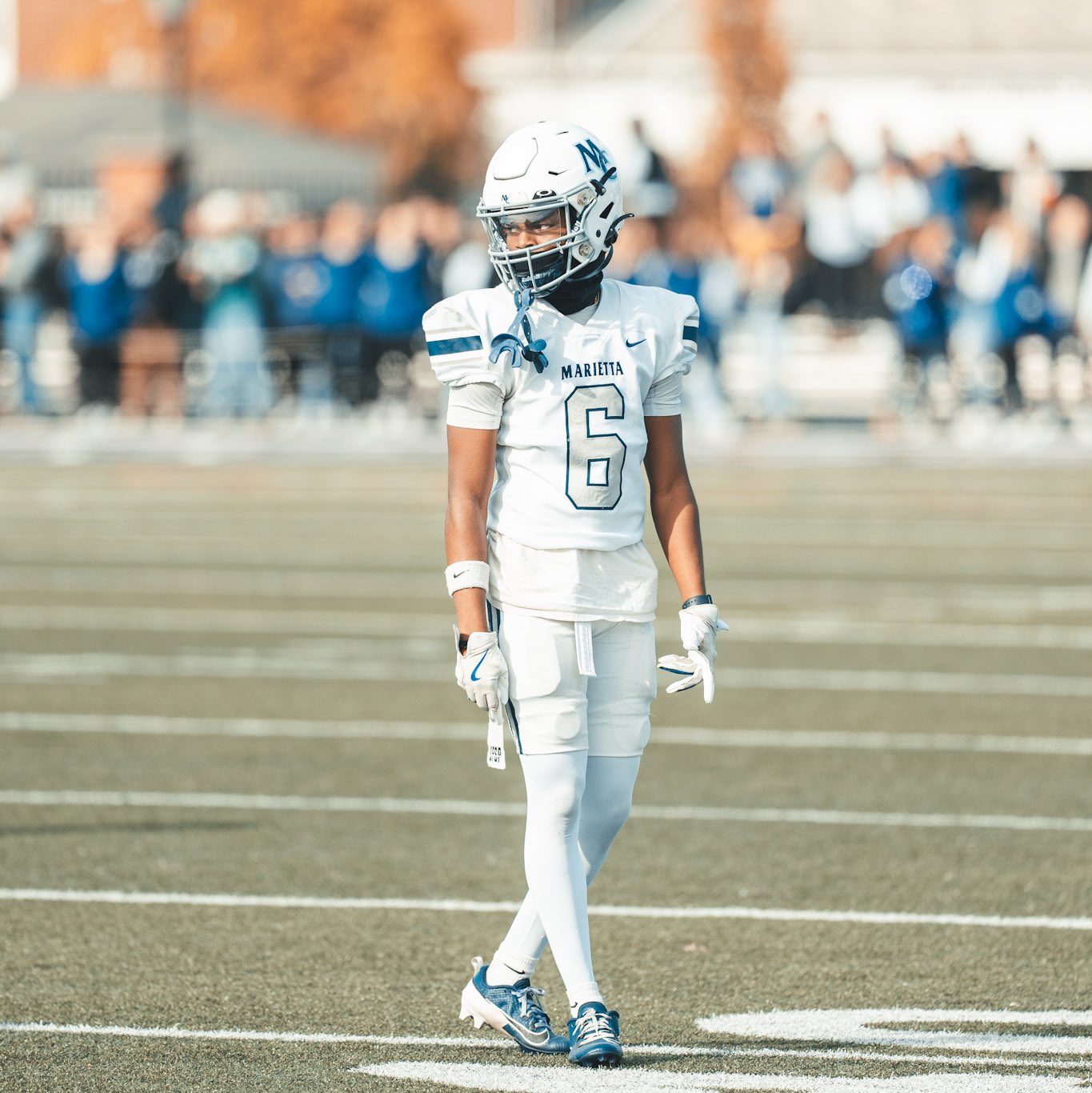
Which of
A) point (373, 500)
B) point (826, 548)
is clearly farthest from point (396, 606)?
point (373, 500)

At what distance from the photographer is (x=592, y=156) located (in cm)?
452

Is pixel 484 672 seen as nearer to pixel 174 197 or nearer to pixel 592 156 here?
pixel 592 156

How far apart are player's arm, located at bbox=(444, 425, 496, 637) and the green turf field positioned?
0.86m

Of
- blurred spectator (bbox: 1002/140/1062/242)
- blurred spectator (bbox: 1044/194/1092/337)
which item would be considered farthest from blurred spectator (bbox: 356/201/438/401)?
blurred spectator (bbox: 1044/194/1092/337)

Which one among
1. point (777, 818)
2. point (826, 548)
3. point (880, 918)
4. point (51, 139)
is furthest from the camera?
point (51, 139)

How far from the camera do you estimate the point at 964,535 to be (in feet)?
48.0

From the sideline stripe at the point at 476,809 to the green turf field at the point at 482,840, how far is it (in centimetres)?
2

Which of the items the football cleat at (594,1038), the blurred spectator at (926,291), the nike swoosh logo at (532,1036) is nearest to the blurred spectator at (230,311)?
the blurred spectator at (926,291)

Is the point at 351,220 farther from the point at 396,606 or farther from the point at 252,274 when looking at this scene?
the point at 396,606

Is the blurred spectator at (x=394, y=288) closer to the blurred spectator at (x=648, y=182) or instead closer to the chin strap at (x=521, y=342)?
the blurred spectator at (x=648, y=182)

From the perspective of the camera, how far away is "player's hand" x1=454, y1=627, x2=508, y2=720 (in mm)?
4375

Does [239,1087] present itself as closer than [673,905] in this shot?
Yes

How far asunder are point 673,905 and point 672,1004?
3.11 feet

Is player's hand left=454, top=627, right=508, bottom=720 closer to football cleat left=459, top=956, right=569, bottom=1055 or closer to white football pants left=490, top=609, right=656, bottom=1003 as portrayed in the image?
white football pants left=490, top=609, right=656, bottom=1003
